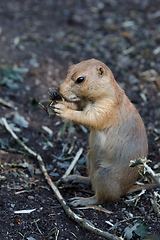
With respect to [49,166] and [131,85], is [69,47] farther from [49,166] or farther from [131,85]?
[49,166]

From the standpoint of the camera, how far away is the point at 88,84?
3.01 metres

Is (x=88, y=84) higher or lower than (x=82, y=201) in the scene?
higher

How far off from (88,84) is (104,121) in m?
0.44

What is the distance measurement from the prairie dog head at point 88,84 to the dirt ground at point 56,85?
1180 mm

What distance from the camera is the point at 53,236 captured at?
293cm

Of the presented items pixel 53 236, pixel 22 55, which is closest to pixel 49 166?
pixel 53 236

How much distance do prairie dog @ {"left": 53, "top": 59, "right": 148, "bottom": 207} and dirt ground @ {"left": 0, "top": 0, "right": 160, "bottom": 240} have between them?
369mm

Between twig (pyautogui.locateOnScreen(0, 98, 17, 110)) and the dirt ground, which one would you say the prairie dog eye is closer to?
the dirt ground

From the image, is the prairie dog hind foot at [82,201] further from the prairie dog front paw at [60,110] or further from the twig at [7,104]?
the twig at [7,104]

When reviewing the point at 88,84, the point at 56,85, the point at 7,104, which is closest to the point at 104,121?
the point at 88,84

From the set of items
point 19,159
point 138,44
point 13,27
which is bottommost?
point 19,159

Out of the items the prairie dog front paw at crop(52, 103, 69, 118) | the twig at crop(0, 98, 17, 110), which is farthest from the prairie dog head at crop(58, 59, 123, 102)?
the twig at crop(0, 98, 17, 110)

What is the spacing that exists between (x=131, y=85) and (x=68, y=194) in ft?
9.01

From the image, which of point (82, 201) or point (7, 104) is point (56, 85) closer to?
point (7, 104)
